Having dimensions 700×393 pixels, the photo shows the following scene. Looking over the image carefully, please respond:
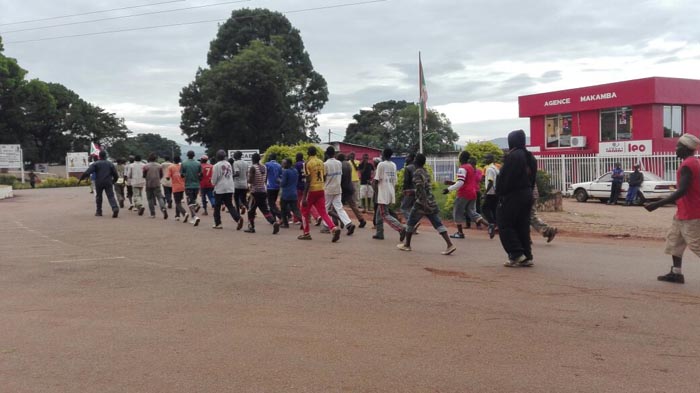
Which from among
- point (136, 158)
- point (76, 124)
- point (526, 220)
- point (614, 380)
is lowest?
point (614, 380)

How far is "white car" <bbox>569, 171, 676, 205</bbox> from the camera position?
2100cm

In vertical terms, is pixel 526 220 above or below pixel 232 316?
above

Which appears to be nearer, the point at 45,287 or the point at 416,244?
the point at 45,287

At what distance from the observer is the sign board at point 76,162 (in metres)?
54.7

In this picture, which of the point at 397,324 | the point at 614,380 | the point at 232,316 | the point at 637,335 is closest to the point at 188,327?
the point at 232,316

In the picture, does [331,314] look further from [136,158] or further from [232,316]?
[136,158]

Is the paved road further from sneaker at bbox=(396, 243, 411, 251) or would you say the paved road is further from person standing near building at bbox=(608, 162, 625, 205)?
person standing near building at bbox=(608, 162, 625, 205)

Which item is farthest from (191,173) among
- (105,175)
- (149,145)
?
(149,145)

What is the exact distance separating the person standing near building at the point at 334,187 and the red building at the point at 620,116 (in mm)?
21107

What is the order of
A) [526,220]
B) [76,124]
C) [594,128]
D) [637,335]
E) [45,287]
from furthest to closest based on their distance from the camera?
[76,124]
[594,128]
[526,220]
[45,287]
[637,335]

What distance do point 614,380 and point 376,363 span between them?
1702 millimetres

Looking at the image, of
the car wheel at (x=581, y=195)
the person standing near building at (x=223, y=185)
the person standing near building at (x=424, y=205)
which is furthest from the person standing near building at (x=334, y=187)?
the car wheel at (x=581, y=195)

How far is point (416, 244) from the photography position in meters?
11.0

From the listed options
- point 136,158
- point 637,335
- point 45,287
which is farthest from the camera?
point 136,158
